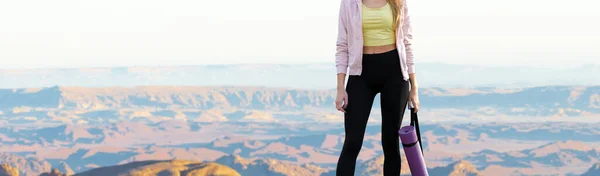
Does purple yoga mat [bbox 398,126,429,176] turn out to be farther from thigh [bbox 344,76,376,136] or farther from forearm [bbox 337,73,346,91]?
forearm [bbox 337,73,346,91]

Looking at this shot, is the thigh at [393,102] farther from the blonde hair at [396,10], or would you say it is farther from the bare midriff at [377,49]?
the blonde hair at [396,10]

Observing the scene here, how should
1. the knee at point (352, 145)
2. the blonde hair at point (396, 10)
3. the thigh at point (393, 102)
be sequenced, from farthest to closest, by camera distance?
the thigh at point (393, 102) < the knee at point (352, 145) < the blonde hair at point (396, 10)

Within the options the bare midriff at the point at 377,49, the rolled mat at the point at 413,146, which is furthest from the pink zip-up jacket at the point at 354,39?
the rolled mat at the point at 413,146

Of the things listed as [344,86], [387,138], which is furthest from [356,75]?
[387,138]

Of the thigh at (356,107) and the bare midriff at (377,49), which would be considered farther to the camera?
the bare midriff at (377,49)

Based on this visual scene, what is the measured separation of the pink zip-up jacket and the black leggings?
89mm

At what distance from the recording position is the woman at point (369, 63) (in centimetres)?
874

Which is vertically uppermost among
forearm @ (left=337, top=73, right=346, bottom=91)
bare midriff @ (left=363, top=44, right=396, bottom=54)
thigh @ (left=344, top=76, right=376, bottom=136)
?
bare midriff @ (left=363, top=44, right=396, bottom=54)

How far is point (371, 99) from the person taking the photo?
8.93m

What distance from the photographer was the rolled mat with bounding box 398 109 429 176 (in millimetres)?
8719

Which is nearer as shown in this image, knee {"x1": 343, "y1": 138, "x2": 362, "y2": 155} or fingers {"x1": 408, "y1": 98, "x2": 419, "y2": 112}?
knee {"x1": 343, "y1": 138, "x2": 362, "y2": 155}

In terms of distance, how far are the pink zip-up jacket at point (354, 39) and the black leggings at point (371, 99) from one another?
3.5 inches

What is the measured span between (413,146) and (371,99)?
58cm

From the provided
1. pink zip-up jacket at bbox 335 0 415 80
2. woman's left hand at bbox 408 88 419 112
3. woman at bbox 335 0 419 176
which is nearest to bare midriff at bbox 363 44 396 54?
woman at bbox 335 0 419 176
